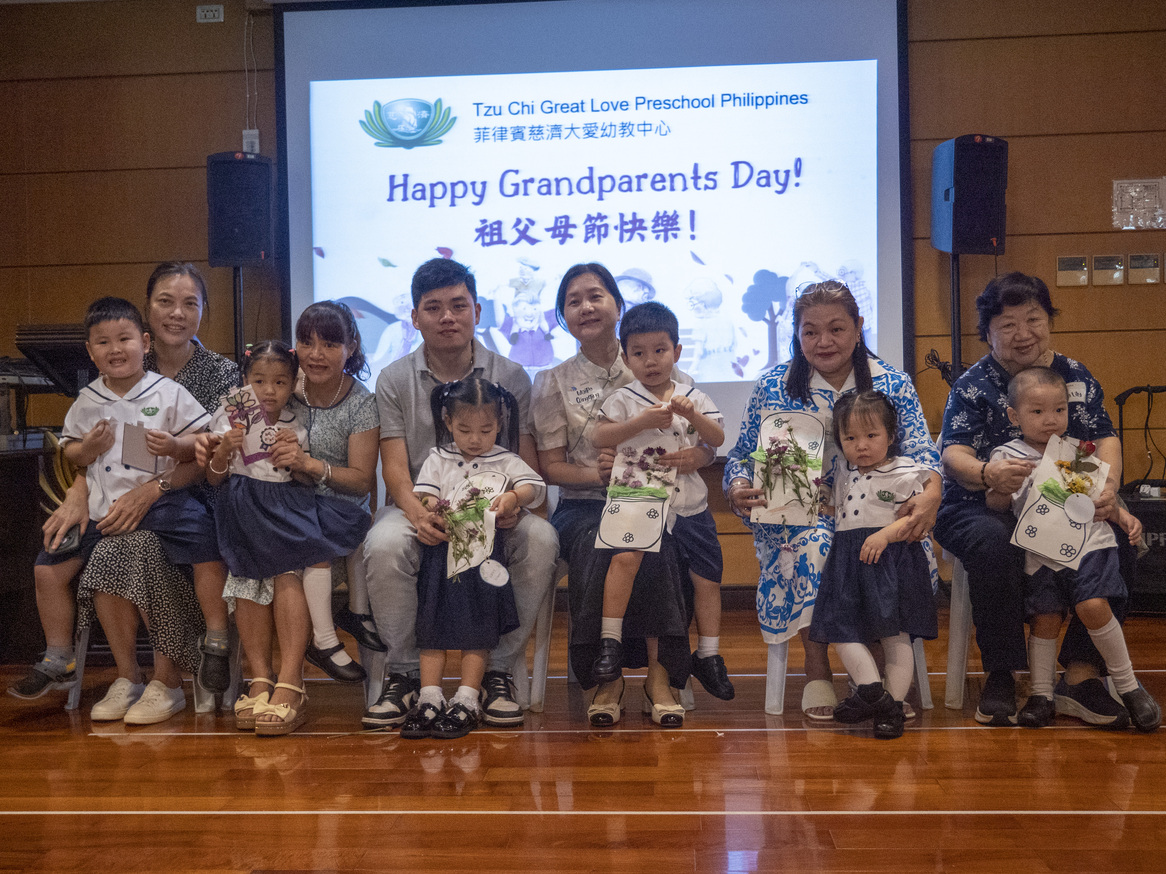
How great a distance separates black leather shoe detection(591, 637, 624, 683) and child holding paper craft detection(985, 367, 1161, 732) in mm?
932

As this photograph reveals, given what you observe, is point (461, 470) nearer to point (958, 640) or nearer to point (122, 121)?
point (958, 640)

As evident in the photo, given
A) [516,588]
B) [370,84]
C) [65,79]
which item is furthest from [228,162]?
[516,588]

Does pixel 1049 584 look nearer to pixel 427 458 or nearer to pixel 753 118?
pixel 427 458

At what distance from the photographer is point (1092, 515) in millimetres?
2240

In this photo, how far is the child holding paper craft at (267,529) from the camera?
2352 millimetres

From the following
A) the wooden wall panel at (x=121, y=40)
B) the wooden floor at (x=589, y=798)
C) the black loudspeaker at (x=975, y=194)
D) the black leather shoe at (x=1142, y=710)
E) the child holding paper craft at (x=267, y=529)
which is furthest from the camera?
the wooden wall panel at (x=121, y=40)

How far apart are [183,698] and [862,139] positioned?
327cm

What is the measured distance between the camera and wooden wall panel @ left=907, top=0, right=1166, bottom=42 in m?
4.04

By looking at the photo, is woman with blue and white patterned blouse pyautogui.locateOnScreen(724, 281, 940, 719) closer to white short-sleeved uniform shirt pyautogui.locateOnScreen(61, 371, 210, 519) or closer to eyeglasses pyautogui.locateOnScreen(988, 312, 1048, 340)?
eyeglasses pyautogui.locateOnScreen(988, 312, 1048, 340)

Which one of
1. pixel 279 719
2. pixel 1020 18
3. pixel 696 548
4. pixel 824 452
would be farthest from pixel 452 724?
pixel 1020 18

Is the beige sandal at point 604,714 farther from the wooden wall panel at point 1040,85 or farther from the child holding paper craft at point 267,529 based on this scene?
the wooden wall panel at point 1040,85

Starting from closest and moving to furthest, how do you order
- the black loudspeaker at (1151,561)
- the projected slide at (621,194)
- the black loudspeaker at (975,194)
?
the black loudspeaker at (1151,561)
the black loudspeaker at (975,194)
the projected slide at (621,194)

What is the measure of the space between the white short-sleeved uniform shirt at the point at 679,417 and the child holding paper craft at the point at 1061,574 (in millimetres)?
723

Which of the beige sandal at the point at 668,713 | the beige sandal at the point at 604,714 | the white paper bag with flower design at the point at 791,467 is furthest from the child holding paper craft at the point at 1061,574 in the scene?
the beige sandal at the point at 604,714
